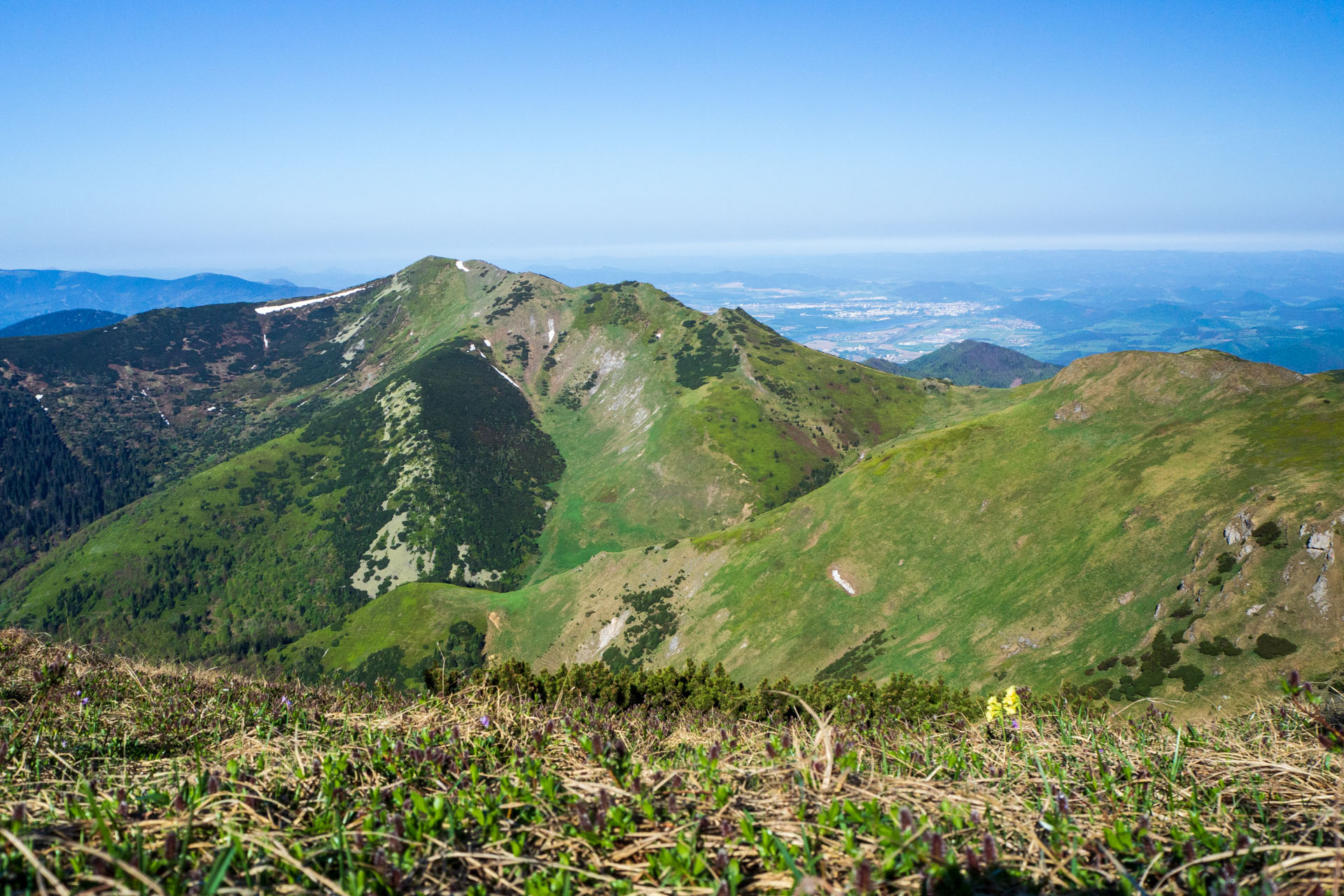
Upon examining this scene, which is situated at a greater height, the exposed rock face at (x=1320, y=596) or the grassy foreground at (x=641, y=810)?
the grassy foreground at (x=641, y=810)

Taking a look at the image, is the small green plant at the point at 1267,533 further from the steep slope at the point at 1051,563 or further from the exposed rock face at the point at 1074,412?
the exposed rock face at the point at 1074,412

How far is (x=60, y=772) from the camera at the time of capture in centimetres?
680

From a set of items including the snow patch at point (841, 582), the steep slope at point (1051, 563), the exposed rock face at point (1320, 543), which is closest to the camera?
the exposed rock face at point (1320, 543)

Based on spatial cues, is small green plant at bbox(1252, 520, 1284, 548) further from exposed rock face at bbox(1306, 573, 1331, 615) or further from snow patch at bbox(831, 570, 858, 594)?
snow patch at bbox(831, 570, 858, 594)

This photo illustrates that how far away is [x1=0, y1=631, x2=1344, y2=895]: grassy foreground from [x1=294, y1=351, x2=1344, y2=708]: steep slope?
51215mm

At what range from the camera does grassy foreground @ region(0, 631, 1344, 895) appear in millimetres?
4215

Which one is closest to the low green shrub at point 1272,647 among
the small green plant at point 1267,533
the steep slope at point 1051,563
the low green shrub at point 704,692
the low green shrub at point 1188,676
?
the steep slope at point 1051,563

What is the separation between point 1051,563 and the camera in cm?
7206

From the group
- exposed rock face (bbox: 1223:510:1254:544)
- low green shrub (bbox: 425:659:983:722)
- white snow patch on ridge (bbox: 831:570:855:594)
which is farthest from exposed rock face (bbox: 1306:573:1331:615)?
A: white snow patch on ridge (bbox: 831:570:855:594)

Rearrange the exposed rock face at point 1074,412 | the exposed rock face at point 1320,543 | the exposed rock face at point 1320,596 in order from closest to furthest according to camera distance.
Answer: the exposed rock face at point 1320,596 < the exposed rock face at point 1320,543 < the exposed rock face at point 1074,412

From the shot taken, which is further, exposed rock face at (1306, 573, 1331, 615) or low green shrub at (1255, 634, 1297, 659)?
exposed rock face at (1306, 573, 1331, 615)

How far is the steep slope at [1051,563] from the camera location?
50031 millimetres

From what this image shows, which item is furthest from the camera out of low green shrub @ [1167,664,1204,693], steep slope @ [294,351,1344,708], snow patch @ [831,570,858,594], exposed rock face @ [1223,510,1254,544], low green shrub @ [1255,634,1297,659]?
snow patch @ [831,570,858,594]

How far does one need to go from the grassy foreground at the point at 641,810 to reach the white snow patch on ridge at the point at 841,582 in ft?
277
